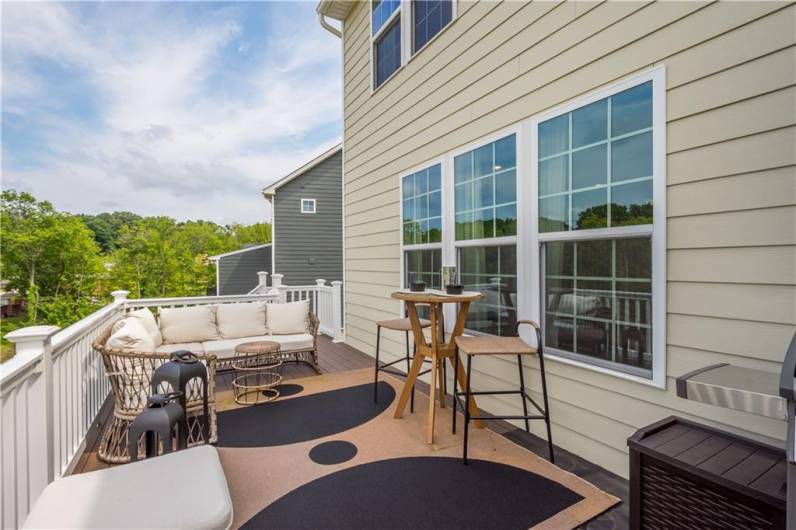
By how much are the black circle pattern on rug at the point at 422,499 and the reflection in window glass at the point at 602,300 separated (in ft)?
3.00

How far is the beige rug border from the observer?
1.99 m

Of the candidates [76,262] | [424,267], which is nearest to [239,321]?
[424,267]

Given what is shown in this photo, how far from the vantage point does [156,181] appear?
2948 cm

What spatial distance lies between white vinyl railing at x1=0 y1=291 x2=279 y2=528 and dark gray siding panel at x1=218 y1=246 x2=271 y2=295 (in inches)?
439

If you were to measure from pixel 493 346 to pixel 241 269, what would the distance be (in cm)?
1318

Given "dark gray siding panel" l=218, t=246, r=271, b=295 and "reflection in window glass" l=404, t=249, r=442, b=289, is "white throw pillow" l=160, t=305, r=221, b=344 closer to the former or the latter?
"reflection in window glass" l=404, t=249, r=442, b=289

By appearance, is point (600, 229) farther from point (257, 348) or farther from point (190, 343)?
point (190, 343)

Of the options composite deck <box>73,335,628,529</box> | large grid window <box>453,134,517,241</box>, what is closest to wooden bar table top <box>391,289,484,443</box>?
composite deck <box>73,335,628,529</box>

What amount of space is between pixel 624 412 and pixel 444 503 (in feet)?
4.10

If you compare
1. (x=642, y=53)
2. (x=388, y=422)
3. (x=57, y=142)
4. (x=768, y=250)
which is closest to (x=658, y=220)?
(x=768, y=250)

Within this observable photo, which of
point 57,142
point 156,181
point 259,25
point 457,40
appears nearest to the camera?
point 457,40

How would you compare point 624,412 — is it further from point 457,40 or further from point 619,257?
point 457,40

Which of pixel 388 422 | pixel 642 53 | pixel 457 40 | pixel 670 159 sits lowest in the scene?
pixel 388 422

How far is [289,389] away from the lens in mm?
4133
